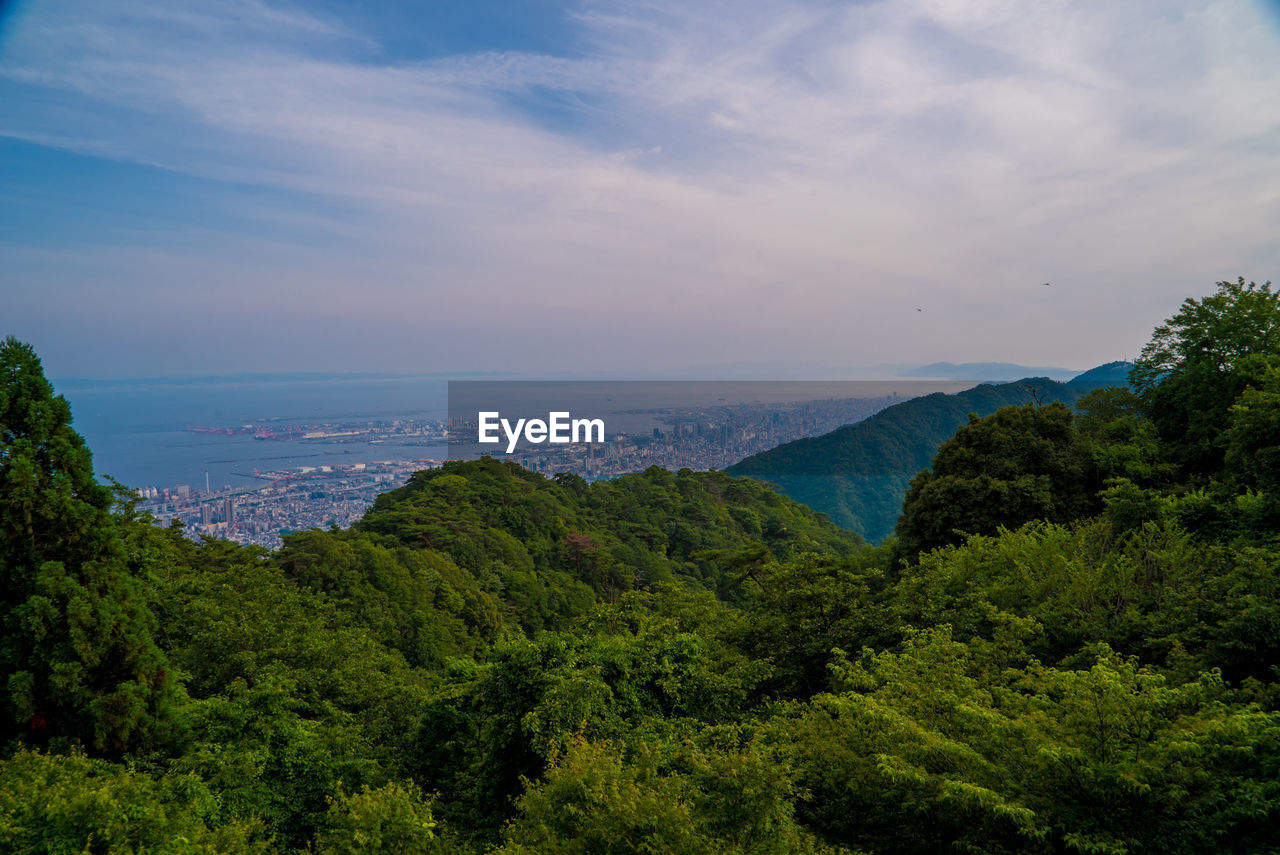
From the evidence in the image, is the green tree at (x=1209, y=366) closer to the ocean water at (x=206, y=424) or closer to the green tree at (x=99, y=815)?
the green tree at (x=99, y=815)

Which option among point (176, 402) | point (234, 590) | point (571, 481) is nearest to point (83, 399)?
point (176, 402)

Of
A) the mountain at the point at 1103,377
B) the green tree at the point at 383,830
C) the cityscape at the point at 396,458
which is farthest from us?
the mountain at the point at 1103,377

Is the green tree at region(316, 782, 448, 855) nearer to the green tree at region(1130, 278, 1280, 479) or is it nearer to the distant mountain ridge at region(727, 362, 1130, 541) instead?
the green tree at region(1130, 278, 1280, 479)

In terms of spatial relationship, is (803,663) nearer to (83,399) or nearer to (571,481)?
(571,481)

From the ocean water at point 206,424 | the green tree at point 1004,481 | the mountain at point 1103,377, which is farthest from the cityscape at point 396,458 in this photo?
the mountain at point 1103,377

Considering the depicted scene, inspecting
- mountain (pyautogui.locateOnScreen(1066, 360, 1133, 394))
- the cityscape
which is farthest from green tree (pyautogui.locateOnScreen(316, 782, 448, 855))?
mountain (pyautogui.locateOnScreen(1066, 360, 1133, 394))

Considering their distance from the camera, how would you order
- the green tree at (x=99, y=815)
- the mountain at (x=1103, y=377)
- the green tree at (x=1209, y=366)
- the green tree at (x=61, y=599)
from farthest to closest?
the mountain at (x=1103, y=377), the green tree at (x=1209, y=366), the green tree at (x=61, y=599), the green tree at (x=99, y=815)

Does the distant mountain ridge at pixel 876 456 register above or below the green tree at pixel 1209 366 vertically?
below
